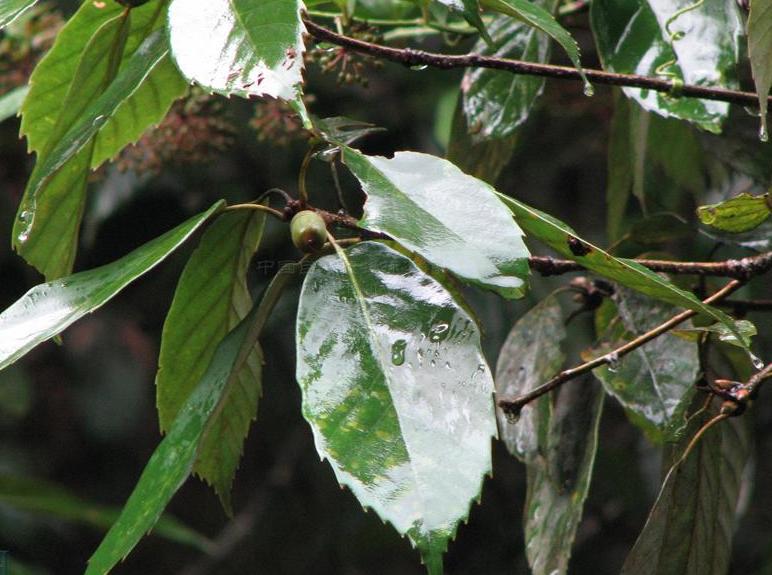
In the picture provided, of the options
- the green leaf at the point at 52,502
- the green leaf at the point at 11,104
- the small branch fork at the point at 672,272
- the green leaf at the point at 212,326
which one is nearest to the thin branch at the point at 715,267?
the small branch fork at the point at 672,272

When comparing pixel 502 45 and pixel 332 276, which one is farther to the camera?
pixel 502 45

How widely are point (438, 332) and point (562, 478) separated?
0.29 meters

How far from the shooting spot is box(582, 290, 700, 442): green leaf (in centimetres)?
86

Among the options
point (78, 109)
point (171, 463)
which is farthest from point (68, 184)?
point (171, 463)

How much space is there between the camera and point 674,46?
0.82 metres

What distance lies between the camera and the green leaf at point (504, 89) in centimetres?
92

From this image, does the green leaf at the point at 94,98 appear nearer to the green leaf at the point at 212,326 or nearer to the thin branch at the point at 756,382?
the green leaf at the point at 212,326

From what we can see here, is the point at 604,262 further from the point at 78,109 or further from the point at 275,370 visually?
the point at 275,370

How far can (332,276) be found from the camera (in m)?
0.63

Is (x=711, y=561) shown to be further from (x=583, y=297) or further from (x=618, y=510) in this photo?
(x=618, y=510)

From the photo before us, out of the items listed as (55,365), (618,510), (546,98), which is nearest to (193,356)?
(546,98)

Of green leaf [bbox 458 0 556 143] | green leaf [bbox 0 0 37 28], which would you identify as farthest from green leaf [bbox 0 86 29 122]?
green leaf [bbox 458 0 556 143]

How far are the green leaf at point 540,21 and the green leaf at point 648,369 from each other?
0.26 m

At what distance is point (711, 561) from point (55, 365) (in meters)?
1.87
